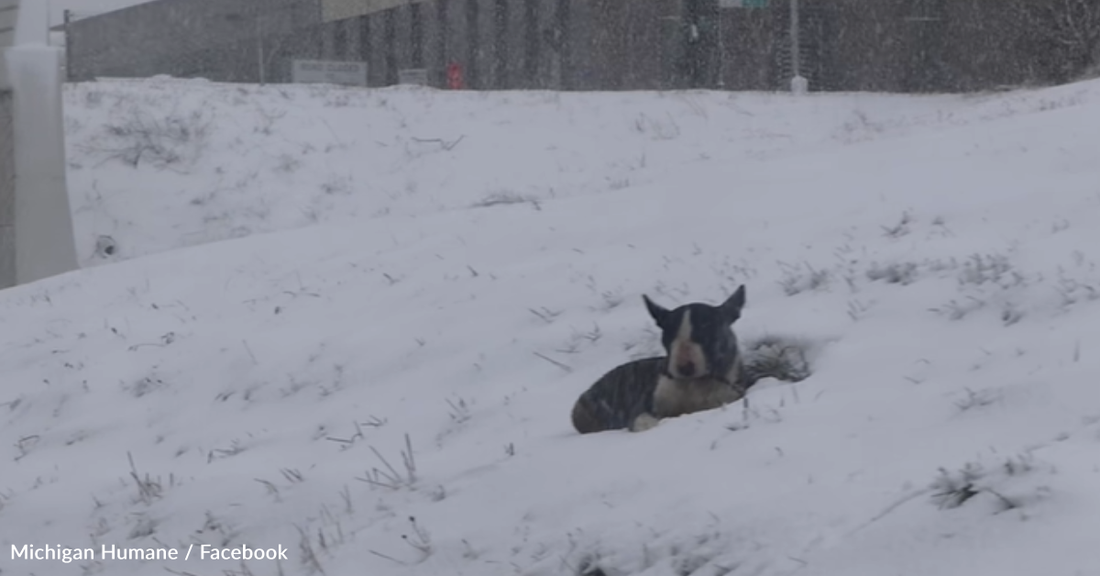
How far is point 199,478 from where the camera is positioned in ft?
20.7

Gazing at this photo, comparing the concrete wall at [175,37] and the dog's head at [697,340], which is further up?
the concrete wall at [175,37]

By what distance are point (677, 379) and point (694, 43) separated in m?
26.5

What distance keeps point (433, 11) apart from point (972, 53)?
1226 centimetres

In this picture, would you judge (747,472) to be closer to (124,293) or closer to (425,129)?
(124,293)

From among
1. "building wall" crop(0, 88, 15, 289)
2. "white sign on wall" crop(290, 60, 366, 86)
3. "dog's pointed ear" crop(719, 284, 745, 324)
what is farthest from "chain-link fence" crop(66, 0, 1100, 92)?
"dog's pointed ear" crop(719, 284, 745, 324)

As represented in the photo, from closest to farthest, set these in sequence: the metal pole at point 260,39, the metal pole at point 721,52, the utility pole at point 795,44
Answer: the utility pole at point 795,44, the metal pole at point 721,52, the metal pole at point 260,39

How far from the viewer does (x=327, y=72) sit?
2922 centimetres

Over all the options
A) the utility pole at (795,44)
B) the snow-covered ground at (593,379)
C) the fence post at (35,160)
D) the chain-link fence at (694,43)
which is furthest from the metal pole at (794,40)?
the snow-covered ground at (593,379)

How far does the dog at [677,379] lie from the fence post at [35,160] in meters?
10.1

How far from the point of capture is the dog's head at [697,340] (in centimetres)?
550

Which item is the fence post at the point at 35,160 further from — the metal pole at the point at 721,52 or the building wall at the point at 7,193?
the metal pole at the point at 721,52

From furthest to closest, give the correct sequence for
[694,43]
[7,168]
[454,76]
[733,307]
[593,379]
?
[454,76], [694,43], [7,168], [593,379], [733,307]

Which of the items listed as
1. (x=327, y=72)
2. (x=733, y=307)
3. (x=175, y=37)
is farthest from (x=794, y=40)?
(x=733, y=307)

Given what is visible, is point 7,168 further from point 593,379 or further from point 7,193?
point 593,379
